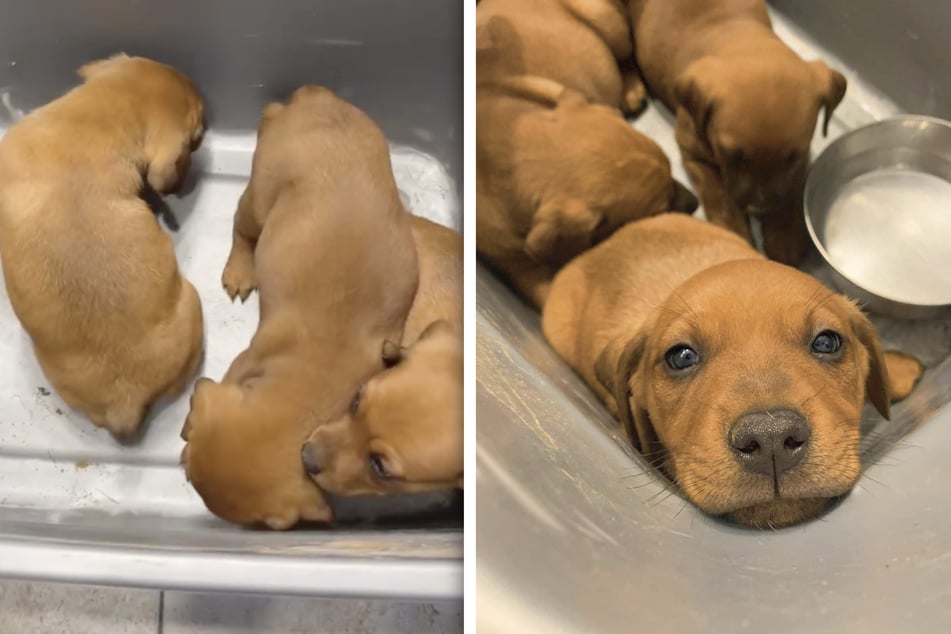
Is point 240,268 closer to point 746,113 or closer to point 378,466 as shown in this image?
point 378,466

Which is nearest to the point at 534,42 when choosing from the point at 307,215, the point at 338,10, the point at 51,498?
the point at 338,10

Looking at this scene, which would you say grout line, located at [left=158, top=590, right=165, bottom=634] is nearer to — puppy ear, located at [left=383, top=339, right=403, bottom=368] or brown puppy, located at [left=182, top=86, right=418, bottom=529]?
brown puppy, located at [left=182, top=86, right=418, bottom=529]

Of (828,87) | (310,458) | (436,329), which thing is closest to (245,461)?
(310,458)

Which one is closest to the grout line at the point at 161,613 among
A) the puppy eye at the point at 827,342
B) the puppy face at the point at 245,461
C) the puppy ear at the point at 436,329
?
the puppy face at the point at 245,461

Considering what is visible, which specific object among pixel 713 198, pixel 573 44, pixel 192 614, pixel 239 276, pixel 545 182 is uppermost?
pixel 573 44

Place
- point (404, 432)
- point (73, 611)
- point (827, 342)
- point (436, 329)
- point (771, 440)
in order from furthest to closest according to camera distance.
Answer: point (73, 611)
point (436, 329)
point (404, 432)
point (827, 342)
point (771, 440)

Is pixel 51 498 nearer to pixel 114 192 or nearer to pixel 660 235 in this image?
pixel 114 192
